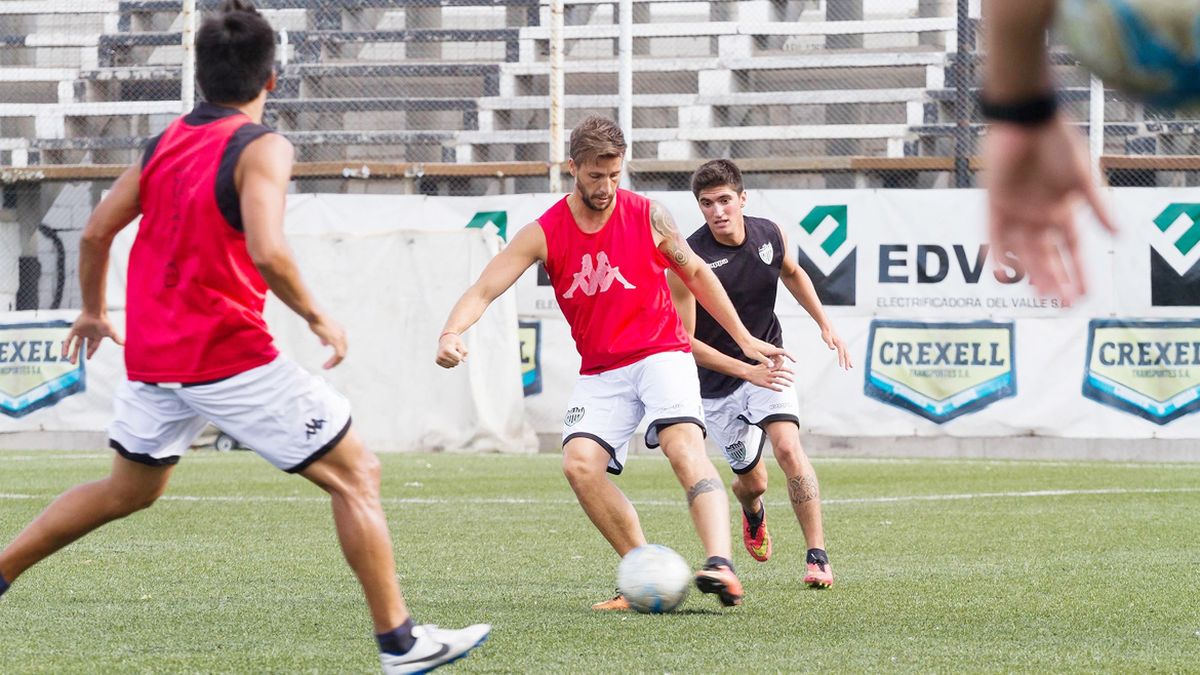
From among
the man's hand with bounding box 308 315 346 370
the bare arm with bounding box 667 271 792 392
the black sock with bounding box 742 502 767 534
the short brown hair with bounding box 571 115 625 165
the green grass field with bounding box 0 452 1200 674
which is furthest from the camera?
the black sock with bounding box 742 502 767 534

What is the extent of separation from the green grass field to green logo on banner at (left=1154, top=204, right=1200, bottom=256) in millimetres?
4180

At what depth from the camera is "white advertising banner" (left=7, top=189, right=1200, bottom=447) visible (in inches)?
635

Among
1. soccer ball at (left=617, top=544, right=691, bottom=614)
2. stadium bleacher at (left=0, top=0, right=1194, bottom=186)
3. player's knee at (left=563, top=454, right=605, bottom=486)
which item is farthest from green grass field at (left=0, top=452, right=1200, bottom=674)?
stadium bleacher at (left=0, top=0, right=1194, bottom=186)

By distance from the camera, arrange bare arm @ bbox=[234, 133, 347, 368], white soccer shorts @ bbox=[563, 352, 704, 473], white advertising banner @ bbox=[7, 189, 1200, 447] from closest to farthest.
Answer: bare arm @ bbox=[234, 133, 347, 368], white soccer shorts @ bbox=[563, 352, 704, 473], white advertising banner @ bbox=[7, 189, 1200, 447]

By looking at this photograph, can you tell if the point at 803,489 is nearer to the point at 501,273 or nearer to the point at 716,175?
the point at 716,175

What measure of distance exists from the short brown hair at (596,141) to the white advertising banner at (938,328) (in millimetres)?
9769

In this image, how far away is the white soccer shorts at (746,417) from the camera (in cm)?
813

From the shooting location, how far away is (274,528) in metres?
9.78

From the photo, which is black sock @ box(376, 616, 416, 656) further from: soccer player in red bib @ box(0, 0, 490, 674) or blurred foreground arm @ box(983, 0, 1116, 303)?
blurred foreground arm @ box(983, 0, 1116, 303)

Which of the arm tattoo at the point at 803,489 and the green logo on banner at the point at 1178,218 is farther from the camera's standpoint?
the green logo on banner at the point at 1178,218

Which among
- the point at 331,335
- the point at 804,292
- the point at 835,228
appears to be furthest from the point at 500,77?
the point at 331,335

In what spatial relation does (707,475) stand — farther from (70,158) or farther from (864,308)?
(70,158)

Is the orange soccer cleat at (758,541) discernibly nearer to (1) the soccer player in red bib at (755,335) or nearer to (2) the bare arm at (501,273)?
(1) the soccer player in red bib at (755,335)

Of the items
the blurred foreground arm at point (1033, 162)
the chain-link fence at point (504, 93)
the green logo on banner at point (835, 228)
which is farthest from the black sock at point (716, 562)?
the chain-link fence at point (504, 93)
